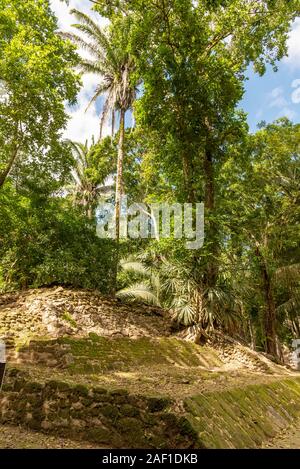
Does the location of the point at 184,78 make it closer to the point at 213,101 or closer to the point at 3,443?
the point at 213,101

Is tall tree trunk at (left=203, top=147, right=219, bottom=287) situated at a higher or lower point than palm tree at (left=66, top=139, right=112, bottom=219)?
lower

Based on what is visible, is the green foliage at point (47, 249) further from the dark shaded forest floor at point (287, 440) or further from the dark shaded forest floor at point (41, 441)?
the dark shaded forest floor at point (287, 440)

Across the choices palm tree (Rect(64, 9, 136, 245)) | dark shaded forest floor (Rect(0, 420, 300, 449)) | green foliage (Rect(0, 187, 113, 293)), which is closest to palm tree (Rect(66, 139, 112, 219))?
palm tree (Rect(64, 9, 136, 245))

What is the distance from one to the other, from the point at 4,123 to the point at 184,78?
18.5 feet

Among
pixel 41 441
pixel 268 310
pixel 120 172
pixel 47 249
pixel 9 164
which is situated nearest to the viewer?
pixel 41 441

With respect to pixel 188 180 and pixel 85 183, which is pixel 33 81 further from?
pixel 85 183

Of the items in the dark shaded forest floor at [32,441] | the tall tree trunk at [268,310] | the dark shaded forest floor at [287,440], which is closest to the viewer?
the dark shaded forest floor at [32,441]

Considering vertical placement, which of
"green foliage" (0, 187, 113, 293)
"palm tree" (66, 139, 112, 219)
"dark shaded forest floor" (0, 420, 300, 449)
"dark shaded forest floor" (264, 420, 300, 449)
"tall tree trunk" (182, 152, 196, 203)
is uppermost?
"palm tree" (66, 139, 112, 219)

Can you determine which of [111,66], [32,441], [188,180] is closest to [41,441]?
[32,441]

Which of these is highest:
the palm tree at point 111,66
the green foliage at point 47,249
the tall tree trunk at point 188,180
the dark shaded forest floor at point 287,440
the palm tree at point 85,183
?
the palm tree at point 111,66

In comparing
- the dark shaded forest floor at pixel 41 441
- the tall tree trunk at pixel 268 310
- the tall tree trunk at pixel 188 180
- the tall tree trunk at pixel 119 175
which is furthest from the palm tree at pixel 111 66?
the dark shaded forest floor at pixel 41 441

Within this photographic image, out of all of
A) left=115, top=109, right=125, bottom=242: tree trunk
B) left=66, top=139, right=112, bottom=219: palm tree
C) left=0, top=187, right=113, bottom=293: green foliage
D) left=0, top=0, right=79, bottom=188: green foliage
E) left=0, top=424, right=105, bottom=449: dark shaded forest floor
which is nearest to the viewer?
left=0, top=424, right=105, bottom=449: dark shaded forest floor

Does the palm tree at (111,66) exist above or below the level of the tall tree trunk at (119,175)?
above

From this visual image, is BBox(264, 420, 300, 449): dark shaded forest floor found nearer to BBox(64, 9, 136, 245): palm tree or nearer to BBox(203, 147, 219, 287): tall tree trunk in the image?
BBox(203, 147, 219, 287): tall tree trunk
